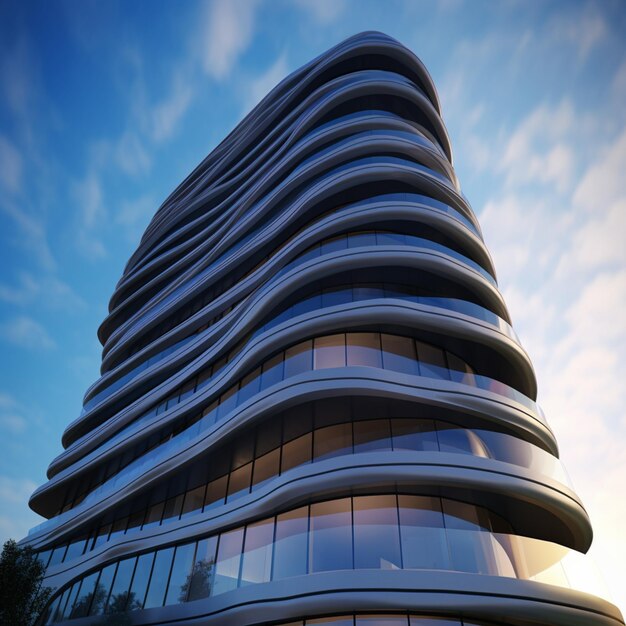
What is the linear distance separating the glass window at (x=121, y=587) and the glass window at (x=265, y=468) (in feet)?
15.9

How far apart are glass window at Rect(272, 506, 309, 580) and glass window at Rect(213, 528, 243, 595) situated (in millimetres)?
1496

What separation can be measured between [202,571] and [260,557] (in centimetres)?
264

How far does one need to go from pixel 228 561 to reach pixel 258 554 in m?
1.29

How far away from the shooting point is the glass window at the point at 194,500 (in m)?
20.5

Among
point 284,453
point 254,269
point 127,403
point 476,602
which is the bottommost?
point 476,602

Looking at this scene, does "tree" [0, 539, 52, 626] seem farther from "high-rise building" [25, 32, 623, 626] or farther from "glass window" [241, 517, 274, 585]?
"glass window" [241, 517, 274, 585]

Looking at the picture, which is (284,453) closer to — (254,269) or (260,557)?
(260,557)

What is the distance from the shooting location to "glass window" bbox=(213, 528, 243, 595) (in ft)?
46.9

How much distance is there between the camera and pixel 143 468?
869 inches

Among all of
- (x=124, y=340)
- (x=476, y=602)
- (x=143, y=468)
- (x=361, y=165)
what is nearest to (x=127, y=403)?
(x=124, y=340)

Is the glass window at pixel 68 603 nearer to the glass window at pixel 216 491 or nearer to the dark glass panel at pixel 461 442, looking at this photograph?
the glass window at pixel 216 491

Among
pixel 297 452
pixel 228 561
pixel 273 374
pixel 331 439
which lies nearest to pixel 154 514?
pixel 297 452

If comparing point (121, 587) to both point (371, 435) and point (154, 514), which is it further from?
point (371, 435)

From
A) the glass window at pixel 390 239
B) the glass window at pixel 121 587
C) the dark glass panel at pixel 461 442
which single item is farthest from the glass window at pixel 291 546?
the glass window at pixel 390 239
